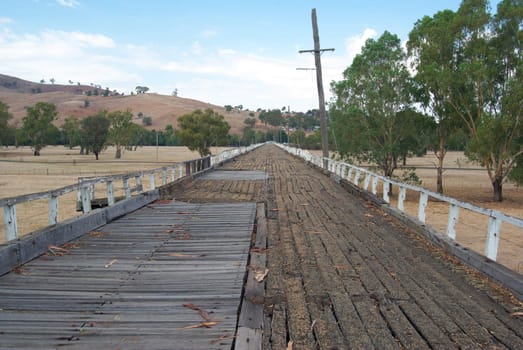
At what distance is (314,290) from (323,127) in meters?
22.2

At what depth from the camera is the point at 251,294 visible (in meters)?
5.15

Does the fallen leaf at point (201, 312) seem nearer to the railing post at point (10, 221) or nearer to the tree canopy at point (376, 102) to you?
the railing post at point (10, 221)

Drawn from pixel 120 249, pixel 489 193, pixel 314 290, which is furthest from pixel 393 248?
pixel 489 193

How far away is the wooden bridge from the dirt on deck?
0.06 ft

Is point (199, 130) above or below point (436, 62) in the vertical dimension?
below

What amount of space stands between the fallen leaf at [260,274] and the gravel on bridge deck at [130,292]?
7.1 inches

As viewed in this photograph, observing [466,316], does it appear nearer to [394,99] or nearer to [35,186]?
[394,99]

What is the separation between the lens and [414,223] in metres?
9.05

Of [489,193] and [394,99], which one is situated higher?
[394,99]

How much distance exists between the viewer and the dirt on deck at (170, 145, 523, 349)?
4191 mm

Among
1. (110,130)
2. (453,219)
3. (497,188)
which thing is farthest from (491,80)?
(110,130)

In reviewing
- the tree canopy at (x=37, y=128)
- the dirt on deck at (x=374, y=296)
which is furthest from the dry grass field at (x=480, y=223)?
the tree canopy at (x=37, y=128)

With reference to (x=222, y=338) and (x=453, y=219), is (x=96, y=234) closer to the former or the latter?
(x=222, y=338)

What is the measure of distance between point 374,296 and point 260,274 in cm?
145
